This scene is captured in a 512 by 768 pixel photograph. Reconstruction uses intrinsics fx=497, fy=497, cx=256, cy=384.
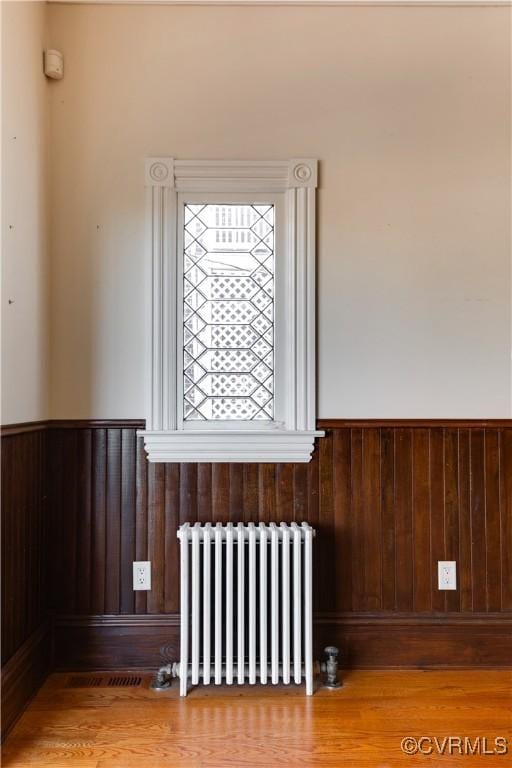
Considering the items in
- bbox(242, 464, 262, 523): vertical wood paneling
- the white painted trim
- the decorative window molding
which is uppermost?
the white painted trim

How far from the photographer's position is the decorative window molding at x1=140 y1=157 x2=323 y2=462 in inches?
85.2

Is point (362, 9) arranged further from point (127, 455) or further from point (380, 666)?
point (380, 666)

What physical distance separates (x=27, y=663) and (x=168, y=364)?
4.23 ft

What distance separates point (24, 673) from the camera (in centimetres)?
188

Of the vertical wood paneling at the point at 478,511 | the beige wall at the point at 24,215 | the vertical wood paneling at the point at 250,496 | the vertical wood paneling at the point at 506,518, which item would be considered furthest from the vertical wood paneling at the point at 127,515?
the vertical wood paneling at the point at 506,518

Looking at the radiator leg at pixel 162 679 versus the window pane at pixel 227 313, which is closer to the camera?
the radiator leg at pixel 162 679

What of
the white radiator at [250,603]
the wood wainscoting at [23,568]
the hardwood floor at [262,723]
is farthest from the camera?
the white radiator at [250,603]

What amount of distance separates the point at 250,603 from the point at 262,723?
15.8 inches

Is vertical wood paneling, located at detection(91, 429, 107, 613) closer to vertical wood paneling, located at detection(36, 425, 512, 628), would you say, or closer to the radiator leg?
vertical wood paneling, located at detection(36, 425, 512, 628)

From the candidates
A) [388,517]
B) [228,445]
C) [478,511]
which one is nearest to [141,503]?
[228,445]

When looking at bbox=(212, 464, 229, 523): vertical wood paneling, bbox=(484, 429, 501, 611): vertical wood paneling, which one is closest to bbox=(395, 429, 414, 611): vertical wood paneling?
bbox=(484, 429, 501, 611): vertical wood paneling

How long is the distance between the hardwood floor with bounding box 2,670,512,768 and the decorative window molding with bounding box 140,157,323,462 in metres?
0.94

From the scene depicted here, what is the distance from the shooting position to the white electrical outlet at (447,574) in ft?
7.20

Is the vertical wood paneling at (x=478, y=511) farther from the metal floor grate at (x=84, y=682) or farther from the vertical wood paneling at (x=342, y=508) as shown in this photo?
the metal floor grate at (x=84, y=682)
